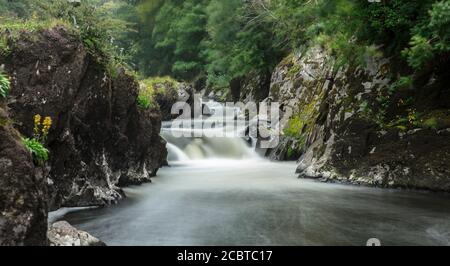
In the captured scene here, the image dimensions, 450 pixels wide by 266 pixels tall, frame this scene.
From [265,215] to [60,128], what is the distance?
13.7 ft

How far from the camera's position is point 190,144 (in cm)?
1975

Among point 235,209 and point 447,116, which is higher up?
point 447,116

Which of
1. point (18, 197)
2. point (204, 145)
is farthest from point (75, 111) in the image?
point (204, 145)

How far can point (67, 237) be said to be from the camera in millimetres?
5793

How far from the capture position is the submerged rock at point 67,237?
18.6ft

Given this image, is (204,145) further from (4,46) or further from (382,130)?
(4,46)

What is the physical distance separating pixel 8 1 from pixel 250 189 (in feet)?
105

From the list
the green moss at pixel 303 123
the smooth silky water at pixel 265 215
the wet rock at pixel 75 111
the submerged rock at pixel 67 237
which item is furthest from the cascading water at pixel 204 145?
the submerged rock at pixel 67 237

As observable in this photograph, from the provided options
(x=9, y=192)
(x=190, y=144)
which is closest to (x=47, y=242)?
(x=9, y=192)

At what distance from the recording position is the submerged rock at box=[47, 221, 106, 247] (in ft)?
18.6

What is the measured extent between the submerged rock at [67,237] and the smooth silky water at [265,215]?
1246mm

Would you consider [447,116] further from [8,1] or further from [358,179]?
[8,1]

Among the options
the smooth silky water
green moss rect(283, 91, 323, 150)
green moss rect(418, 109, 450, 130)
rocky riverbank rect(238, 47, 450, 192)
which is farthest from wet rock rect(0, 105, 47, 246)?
green moss rect(283, 91, 323, 150)

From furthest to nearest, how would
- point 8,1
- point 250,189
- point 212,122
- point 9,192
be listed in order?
point 8,1 → point 212,122 → point 250,189 → point 9,192
